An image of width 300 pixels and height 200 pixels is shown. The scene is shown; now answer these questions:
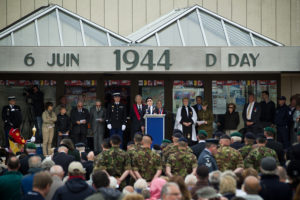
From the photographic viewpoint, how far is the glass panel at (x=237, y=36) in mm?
21312

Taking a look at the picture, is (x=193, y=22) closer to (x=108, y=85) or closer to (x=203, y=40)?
(x=203, y=40)

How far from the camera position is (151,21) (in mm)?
25297

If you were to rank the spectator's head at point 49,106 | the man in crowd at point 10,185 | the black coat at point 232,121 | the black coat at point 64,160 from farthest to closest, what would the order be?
1. the black coat at point 232,121
2. the spectator's head at point 49,106
3. the black coat at point 64,160
4. the man in crowd at point 10,185

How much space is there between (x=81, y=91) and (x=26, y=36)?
9.01ft

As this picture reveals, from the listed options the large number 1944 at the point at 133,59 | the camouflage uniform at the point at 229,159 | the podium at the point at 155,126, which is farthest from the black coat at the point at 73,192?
the large number 1944 at the point at 133,59

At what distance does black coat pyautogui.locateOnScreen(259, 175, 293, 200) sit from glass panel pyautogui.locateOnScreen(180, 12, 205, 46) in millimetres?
12186

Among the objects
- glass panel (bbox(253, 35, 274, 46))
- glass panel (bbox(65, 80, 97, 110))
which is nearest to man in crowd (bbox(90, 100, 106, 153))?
glass panel (bbox(65, 80, 97, 110))

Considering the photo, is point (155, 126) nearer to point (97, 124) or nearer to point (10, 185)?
point (97, 124)

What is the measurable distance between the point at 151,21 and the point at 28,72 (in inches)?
270

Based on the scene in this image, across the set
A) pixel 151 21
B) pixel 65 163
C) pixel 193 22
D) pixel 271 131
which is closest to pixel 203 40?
pixel 193 22

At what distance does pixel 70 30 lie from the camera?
21.6 meters

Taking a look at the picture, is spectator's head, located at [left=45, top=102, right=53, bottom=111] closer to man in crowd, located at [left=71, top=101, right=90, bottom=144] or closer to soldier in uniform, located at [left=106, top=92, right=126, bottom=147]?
man in crowd, located at [left=71, top=101, right=90, bottom=144]

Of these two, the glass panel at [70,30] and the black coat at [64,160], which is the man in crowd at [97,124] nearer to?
the glass panel at [70,30]

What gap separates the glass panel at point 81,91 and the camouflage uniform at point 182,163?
9360mm
